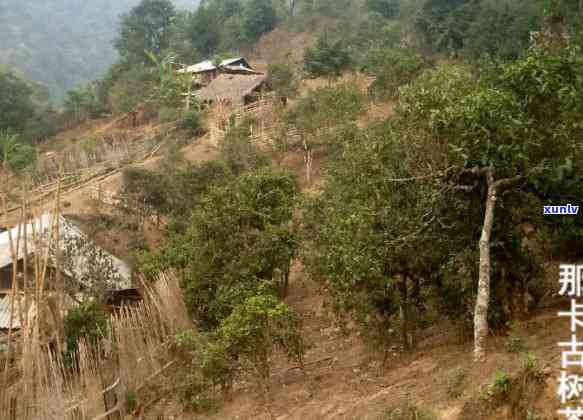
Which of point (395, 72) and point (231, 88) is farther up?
point (231, 88)

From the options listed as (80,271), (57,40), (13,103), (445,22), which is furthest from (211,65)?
(57,40)

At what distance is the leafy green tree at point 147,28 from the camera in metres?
43.7

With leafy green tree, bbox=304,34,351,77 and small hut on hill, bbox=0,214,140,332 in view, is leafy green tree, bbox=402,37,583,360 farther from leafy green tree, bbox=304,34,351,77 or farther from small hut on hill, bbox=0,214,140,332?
leafy green tree, bbox=304,34,351,77

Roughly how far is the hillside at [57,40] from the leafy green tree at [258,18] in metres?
19.0

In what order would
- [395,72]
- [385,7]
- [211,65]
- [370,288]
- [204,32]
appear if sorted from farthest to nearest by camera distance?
[204,32], [385,7], [211,65], [395,72], [370,288]

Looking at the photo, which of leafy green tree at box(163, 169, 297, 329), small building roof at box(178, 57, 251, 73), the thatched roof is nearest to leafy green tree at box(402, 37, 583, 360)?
leafy green tree at box(163, 169, 297, 329)

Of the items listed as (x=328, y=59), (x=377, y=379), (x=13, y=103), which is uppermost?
(x=328, y=59)

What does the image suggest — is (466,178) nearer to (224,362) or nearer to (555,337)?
(555,337)

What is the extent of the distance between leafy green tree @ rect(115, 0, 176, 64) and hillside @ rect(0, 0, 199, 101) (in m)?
13.5

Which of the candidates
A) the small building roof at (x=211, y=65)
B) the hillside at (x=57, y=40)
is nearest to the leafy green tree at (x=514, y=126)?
the small building roof at (x=211, y=65)

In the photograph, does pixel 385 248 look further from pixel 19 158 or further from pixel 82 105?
pixel 82 105

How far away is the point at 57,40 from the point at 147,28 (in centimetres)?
2496

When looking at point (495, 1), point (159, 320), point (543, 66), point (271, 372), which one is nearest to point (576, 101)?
point (543, 66)

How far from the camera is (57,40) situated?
64562mm
